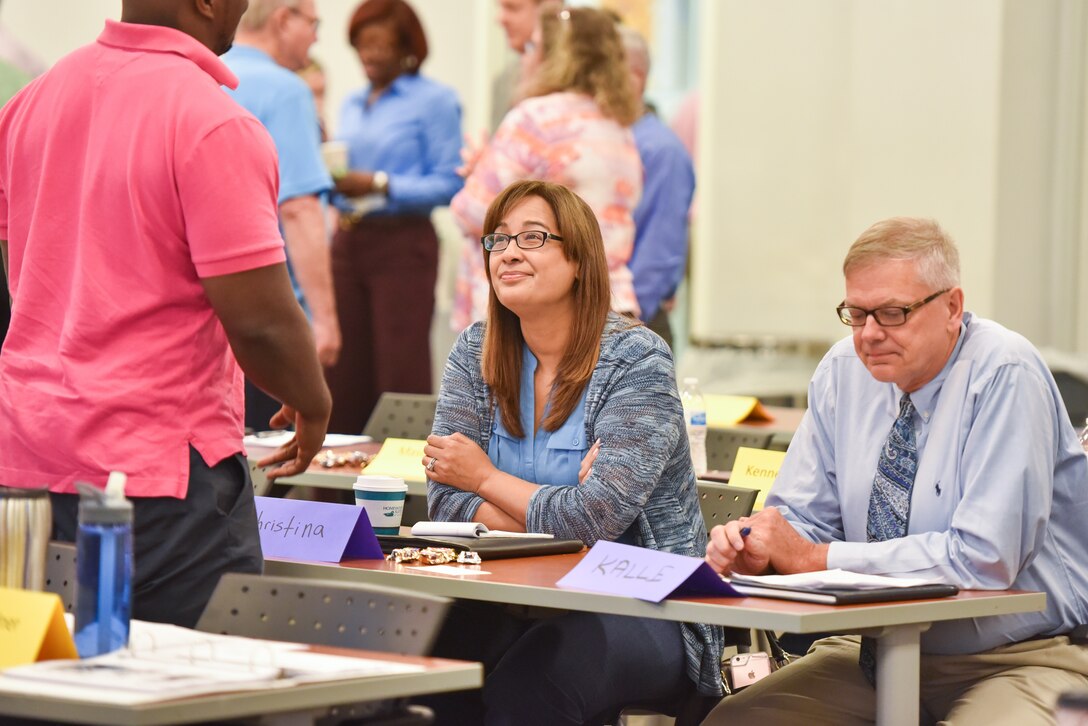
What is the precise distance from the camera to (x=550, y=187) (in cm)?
347

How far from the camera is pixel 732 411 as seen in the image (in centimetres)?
498

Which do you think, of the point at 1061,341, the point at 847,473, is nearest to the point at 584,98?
the point at 847,473

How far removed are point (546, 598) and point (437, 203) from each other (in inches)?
162

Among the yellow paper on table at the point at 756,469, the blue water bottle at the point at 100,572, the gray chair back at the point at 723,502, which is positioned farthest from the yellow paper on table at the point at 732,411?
the blue water bottle at the point at 100,572

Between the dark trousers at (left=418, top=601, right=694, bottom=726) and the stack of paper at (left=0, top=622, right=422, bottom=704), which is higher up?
the stack of paper at (left=0, top=622, right=422, bottom=704)

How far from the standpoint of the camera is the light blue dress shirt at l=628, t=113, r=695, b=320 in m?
6.09

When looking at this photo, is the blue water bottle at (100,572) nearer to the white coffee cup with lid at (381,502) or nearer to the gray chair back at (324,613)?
the gray chair back at (324,613)

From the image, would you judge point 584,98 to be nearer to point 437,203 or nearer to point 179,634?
point 437,203

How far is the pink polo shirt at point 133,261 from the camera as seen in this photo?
231 cm

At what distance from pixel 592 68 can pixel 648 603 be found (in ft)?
11.2

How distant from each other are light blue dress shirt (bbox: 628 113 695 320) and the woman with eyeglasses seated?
8.53 feet

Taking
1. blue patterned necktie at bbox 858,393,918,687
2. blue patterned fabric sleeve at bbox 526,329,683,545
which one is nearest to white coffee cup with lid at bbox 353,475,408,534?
blue patterned fabric sleeve at bbox 526,329,683,545

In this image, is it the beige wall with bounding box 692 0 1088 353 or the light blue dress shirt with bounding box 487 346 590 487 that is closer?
the light blue dress shirt with bounding box 487 346 590 487

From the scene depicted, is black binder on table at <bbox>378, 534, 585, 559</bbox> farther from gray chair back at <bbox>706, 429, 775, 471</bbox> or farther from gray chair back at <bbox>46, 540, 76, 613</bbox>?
gray chair back at <bbox>706, 429, 775, 471</bbox>
